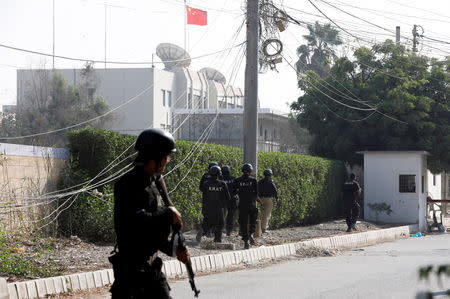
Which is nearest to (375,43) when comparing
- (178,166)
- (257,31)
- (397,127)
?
(397,127)

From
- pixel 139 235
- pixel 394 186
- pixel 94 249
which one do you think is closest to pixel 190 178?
pixel 94 249

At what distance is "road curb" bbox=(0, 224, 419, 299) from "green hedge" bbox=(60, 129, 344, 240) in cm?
269

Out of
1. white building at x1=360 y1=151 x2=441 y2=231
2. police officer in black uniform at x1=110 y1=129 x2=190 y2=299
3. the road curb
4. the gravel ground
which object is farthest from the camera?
white building at x1=360 y1=151 x2=441 y2=231

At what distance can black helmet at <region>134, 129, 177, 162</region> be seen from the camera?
164 inches

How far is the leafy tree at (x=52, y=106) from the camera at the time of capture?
2093 inches

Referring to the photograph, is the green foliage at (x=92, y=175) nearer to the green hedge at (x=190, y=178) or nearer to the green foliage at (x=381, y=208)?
the green hedge at (x=190, y=178)

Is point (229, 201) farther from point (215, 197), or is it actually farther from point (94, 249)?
point (94, 249)

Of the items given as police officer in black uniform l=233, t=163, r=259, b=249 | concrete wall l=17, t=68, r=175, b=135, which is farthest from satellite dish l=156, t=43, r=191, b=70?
police officer in black uniform l=233, t=163, r=259, b=249

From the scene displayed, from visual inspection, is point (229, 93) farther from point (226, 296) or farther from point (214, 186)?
point (226, 296)

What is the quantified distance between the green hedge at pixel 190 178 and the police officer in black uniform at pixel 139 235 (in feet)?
33.2

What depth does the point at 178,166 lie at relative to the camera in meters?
16.7

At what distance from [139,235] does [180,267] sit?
26.1ft

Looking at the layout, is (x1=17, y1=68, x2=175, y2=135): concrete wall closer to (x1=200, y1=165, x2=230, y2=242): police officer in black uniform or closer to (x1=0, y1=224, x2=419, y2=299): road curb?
(x1=0, y1=224, x2=419, y2=299): road curb

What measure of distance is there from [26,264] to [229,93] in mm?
56792
